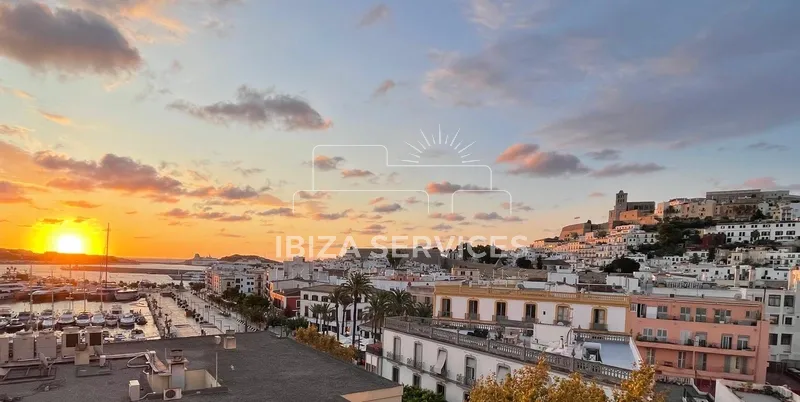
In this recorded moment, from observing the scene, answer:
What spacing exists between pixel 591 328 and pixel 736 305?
1246 centimetres

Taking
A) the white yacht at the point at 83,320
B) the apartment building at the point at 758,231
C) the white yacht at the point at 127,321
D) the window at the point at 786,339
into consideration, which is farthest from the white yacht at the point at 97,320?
the apartment building at the point at 758,231

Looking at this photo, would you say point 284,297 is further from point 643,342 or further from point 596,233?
point 596,233

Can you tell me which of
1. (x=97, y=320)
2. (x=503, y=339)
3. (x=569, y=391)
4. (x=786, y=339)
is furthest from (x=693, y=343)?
(x=97, y=320)

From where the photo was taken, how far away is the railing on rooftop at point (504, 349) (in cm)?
1471

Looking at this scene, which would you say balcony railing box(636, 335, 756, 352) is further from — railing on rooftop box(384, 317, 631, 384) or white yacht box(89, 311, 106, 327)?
white yacht box(89, 311, 106, 327)

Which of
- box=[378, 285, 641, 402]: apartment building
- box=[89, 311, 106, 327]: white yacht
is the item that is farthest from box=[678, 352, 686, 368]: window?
box=[89, 311, 106, 327]: white yacht

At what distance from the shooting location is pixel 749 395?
50.7 ft

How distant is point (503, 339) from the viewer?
2164 cm

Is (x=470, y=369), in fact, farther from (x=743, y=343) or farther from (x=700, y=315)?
(x=743, y=343)

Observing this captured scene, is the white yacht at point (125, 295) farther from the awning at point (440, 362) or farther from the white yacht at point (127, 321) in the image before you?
the awning at point (440, 362)

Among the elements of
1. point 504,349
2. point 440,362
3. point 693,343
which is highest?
point 504,349

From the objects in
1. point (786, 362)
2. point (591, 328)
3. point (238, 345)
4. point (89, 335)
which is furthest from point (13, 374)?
point (786, 362)

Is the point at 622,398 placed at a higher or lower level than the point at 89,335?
higher

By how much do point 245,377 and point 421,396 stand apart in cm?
1036
